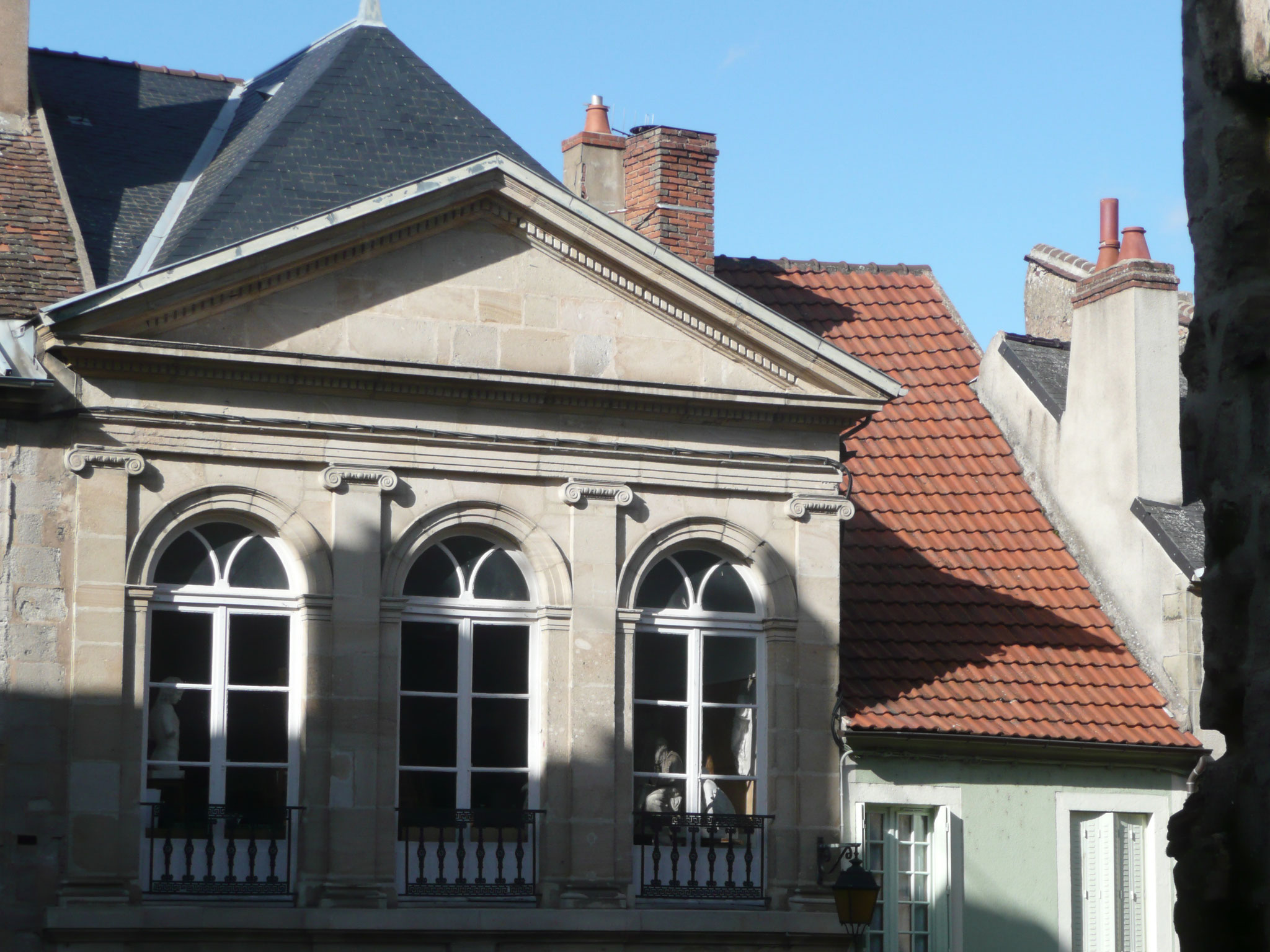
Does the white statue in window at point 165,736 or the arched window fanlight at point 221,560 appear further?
the arched window fanlight at point 221,560

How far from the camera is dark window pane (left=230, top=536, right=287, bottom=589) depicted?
12.8 m

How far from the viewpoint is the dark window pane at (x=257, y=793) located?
12.6m

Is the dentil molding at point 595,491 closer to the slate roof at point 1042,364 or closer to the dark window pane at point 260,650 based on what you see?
the dark window pane at point 260,650

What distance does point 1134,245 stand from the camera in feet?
56.0

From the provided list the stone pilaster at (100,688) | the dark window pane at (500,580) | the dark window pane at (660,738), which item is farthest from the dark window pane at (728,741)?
the stone pilaster at (100,688)

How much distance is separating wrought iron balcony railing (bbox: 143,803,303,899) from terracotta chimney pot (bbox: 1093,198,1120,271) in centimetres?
871

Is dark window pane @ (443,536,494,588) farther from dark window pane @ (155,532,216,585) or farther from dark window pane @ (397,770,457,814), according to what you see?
dark window pane @ (155,532,216,585)

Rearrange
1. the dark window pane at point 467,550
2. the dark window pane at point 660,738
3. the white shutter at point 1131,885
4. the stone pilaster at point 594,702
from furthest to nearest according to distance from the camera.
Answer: the white shutter at point 1131,885
the dark window pane at point 660,738
the dark window pane at point 467,550
the stone pilaster at point 594,702

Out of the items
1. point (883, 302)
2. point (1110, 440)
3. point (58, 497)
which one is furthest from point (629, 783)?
point (883, 302)

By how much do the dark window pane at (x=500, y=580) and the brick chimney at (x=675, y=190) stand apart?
16.7 feet

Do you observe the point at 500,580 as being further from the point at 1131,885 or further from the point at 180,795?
the point at 1131,885

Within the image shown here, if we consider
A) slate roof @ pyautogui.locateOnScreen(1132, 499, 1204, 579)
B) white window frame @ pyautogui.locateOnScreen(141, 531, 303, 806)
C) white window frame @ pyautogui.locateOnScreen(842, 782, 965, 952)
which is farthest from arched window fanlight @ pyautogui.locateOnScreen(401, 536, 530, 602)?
slate roof @ pyautogui.locateOnScreen(1132, 499, 1204, 579)

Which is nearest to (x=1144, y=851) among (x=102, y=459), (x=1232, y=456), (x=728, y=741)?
(x=728, y=741)

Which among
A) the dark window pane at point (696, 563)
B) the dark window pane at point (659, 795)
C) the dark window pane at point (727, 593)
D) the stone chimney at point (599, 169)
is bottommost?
the dark window pane at point (659, 795)
